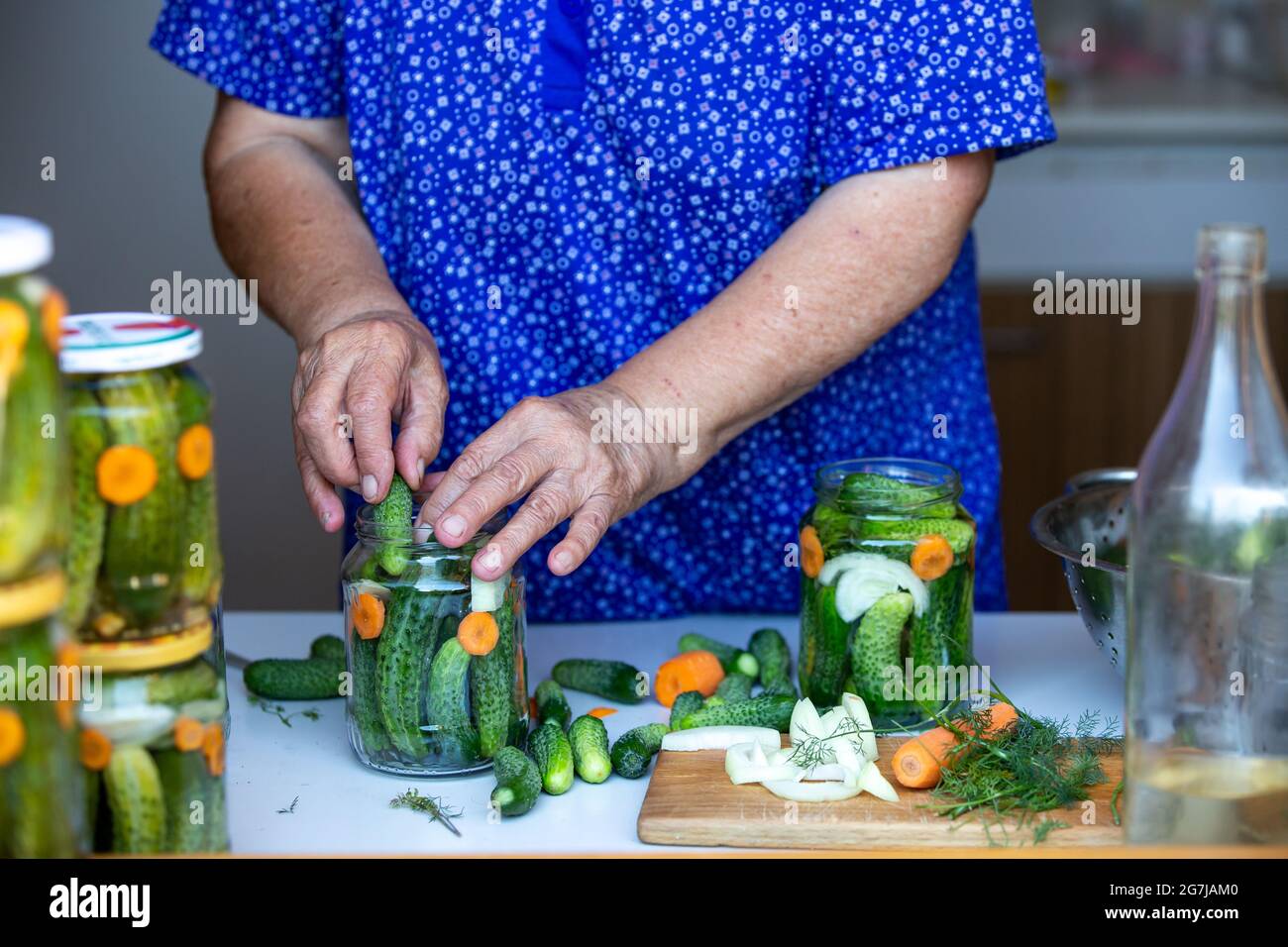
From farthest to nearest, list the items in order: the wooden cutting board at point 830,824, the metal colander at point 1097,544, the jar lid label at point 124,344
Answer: the metal colander at point 1097,544
the wooden cutting board at point 830,824
the jar lid label at point 124,344

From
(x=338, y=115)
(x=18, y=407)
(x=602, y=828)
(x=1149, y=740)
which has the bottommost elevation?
(x=602, y=828)

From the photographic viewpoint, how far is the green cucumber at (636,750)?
1221 mm

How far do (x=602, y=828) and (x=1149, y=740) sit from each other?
16.7 inches

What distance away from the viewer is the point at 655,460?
1421 mm

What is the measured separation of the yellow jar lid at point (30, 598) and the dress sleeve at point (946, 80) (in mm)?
1016

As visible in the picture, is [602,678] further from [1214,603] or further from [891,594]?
[1214,603]

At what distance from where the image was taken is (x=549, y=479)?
50.8 inches

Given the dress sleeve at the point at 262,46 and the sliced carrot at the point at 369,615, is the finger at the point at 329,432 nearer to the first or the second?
the sliced carrot at the point at 369,615

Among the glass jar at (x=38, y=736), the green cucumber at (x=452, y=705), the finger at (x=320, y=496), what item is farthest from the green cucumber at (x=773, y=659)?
the glass jar at (x=38, y=736)

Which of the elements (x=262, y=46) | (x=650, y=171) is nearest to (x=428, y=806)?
(x=650, y=171)

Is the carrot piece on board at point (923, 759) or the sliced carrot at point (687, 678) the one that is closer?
the carrot piece on board at point (923, 759)

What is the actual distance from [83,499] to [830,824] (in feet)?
1.90
